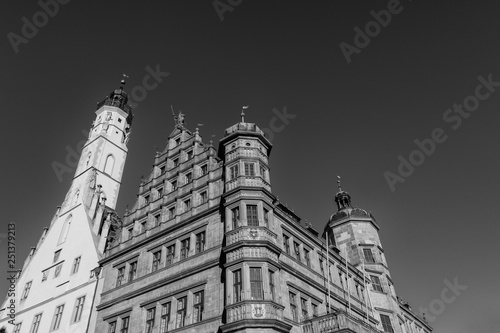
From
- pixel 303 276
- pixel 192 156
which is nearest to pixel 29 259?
pixel 192 156

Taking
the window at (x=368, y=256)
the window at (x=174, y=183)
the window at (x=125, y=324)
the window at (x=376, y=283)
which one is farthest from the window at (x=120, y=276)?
the window at (x=368, y=256)

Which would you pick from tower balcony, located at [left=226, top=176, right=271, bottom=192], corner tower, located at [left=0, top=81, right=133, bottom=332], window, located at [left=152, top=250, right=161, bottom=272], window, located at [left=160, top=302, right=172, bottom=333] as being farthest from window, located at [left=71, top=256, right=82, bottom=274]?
tower balcony, located at [left=226, top=176, right=271, bottom=192]

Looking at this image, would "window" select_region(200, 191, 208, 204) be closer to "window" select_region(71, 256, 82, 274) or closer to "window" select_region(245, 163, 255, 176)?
"window" select_region(245, 163, 255, 176)

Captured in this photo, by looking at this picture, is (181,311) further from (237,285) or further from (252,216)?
(252,216)

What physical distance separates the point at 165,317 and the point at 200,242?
557 centimetres

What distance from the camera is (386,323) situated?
3916cm

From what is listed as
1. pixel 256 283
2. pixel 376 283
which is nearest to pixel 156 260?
pixel 256 283

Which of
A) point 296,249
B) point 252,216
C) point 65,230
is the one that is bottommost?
point 252,216

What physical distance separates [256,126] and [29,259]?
30.8 m

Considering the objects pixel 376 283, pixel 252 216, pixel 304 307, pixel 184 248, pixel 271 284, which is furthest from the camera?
pixel 376 283

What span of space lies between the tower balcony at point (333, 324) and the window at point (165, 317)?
9112 millimetres

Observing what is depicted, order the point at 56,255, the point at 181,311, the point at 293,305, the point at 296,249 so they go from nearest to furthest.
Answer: the point at 181,311, the point at 293,305, the point at 296,249, the point at 56,255

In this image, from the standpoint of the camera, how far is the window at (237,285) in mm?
23906

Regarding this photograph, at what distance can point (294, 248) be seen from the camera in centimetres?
3139
